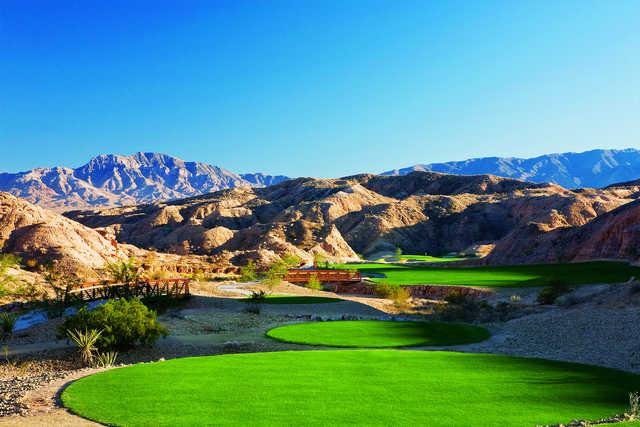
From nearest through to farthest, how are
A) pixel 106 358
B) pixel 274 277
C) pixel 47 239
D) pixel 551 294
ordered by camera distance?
pixel 106 358 → pixel 551 294 → pixel 274 277 → pixel 47 239

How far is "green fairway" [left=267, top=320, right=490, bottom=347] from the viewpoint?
16.7 meters

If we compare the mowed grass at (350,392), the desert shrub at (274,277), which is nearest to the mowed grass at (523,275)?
the desert shrub at (274,277)

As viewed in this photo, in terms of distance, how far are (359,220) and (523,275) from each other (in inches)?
2088

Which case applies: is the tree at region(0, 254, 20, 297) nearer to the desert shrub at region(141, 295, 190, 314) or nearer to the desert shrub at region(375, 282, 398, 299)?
the desert shrub at region(141, 295, 190, 314)

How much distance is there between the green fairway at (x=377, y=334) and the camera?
16.7 meters

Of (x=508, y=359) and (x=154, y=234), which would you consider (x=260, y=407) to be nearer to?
(x=508, y=359)

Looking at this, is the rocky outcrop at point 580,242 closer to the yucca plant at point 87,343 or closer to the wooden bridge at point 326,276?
the wooden bridge at point 326,276

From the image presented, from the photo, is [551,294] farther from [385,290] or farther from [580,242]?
[580,242]

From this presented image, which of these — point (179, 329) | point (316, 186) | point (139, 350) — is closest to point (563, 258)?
point (179, 329)

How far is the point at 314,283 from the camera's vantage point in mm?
38375

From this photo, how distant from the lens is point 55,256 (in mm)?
35656

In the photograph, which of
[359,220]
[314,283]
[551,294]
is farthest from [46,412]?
[359,220]

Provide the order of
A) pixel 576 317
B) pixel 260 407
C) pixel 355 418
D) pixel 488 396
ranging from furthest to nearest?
pixel 576 317, pixel 488 396, pixel 260 407, pixel 355 418

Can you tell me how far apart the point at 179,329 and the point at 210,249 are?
55224mm
